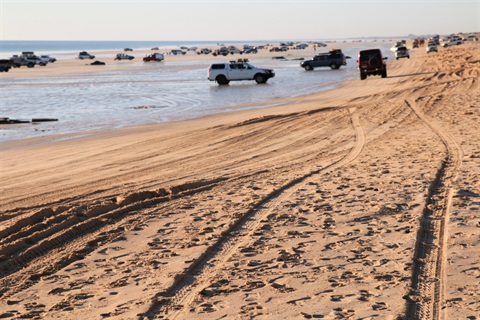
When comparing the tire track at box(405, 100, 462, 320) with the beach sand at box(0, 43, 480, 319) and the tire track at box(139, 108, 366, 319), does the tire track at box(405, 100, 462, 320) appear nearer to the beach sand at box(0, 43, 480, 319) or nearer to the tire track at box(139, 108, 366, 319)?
the beach sand at box(0, 43, 480, 319)

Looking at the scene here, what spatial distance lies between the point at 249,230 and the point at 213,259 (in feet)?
3.53

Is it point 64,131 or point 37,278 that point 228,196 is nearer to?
point 37,278

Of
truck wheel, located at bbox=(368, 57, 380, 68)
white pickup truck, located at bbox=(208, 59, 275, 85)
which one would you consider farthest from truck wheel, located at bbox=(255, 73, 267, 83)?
truck wheel, located at bbox=(368, 57, 380, 68)

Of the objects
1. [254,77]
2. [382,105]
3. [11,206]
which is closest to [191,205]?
[11,206]

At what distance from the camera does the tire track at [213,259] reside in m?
5.62

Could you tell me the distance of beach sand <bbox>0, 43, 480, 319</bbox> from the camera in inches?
223

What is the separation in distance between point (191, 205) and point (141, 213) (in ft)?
2.34

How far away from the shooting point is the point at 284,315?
17.5 feet

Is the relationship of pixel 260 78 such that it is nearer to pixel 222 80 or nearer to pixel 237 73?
pixel 237 73

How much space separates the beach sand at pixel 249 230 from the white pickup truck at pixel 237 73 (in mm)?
27767

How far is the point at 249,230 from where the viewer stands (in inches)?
308

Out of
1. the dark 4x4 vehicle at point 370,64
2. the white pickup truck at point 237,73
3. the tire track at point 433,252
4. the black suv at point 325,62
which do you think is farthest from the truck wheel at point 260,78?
the tire track at point 433,252

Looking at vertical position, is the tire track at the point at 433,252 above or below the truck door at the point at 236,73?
below

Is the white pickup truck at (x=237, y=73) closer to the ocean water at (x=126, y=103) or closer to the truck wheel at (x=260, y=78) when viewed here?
the truck wheel at (x=260, y=78)
